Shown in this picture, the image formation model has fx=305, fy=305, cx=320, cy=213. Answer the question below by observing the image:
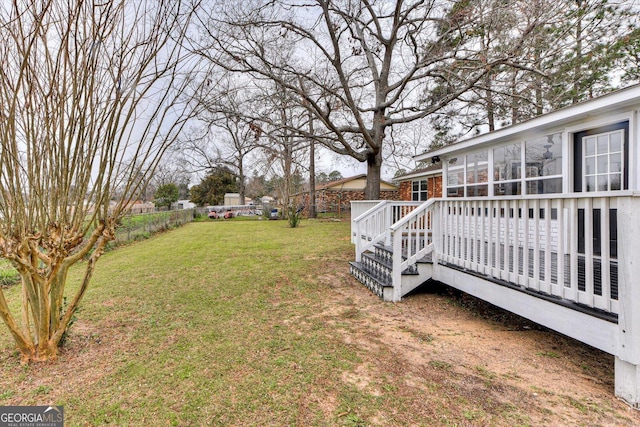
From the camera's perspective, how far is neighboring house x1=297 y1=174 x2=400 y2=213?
969 inches

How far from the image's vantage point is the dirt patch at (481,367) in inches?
81.4

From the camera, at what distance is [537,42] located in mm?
8078

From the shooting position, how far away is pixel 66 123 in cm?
255

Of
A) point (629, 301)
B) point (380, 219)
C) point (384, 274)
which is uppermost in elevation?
point (380, 219)

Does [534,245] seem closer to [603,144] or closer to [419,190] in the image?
[603,144]

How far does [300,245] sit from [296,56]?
20.4ft

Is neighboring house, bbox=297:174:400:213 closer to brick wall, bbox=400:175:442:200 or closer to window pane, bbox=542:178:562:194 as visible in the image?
brick wall, bbox=400:175:442:200

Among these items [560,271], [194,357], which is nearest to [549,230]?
[560,271]

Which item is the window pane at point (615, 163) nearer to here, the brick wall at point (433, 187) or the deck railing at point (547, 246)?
the deck railing at point (547, 246)

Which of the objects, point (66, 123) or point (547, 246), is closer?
point (66, 123)

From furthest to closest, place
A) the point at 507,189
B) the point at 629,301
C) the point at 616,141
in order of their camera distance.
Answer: the point at 507,189
the point at 616,141
the point at 629,301

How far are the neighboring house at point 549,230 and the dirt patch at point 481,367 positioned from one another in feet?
1.10

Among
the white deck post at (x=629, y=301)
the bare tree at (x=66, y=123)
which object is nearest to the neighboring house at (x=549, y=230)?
the white deck post at (x=629, y=301)

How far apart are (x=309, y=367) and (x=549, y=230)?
254cm
